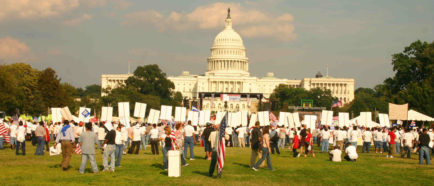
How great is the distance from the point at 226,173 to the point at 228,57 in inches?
6618

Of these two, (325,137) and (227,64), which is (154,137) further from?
(227,64)

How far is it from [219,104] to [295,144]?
135m

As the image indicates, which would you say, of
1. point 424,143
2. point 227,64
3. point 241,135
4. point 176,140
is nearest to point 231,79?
point 227,64

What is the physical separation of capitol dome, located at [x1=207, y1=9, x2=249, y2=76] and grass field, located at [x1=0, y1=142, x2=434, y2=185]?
162172 millimetres

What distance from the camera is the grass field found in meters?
18.0

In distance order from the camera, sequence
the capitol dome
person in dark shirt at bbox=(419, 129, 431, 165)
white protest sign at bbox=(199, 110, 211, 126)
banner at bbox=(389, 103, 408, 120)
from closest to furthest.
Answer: person in dark shirt at bbox=(419, 129, 431, 165)
banner at bbox=(389, 103, 408, 120)
white protest sign at bbox=(199, 110, 211, 126)
the capitol dome

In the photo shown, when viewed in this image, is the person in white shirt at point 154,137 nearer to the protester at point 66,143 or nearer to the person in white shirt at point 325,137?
the protester at point 66,143

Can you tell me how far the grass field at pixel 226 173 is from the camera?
59.0ft

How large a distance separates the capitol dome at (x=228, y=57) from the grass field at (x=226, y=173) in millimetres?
162172

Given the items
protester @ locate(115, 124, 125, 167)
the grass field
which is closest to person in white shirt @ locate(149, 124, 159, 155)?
the grass field

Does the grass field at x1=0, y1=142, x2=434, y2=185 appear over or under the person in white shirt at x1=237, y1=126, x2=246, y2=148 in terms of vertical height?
under

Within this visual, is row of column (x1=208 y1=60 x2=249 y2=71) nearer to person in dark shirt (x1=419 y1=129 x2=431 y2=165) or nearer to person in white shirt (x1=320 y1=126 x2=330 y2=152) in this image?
person in white shirt (x1=320 y1=126 x2=330 y2=152)

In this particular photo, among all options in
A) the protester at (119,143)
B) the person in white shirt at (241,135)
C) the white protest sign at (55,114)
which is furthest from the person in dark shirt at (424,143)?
the white protest sign at (55,114)

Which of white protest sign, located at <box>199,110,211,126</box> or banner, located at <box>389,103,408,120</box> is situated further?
white protest sign, located at <box>199,110,211,126</box>
